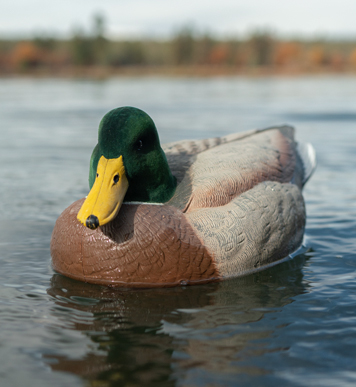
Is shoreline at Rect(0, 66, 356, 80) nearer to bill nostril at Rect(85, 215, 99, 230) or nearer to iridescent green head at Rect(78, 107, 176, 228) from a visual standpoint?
iridescent green head at Rect(78, 107, 176, 228)

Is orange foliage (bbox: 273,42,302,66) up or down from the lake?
up

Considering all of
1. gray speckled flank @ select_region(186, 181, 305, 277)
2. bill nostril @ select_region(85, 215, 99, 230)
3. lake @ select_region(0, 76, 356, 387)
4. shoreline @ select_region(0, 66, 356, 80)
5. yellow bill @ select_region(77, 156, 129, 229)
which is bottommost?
shoreline @ select_region(0, 66, 356, 80)

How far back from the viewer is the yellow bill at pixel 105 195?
4.32 m

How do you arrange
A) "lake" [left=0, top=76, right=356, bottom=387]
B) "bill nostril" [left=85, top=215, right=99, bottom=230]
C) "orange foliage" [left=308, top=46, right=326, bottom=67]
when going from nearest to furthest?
1. "lake" [left=0, top=76, right=356, bottom=387]
2. "bill nostril" [left=85, top=215, right=99, bottom=230]
3. "orange foliage" [left=308, top=46, right=326, bottom=67]

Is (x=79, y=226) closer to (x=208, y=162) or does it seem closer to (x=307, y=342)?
(x=208, y=162)

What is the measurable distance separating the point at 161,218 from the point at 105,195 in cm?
54

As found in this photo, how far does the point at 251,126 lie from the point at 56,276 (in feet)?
34.5

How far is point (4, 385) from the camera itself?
3453mm

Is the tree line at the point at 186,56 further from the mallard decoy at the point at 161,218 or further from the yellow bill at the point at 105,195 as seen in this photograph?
the yellow bill at the point at 105,195

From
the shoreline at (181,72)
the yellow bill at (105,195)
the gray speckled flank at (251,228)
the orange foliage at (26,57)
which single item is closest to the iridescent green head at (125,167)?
the yellow bill at (105,195)

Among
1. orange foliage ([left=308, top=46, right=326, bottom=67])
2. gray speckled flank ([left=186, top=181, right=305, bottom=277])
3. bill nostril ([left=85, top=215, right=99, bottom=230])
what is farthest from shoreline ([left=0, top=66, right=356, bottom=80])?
bill nostril ([left=85, top=215, right=99, bottom=230])

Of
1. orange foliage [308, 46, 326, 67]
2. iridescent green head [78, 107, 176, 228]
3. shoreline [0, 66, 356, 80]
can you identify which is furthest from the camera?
orange foliage [308, 46, 326, 67]

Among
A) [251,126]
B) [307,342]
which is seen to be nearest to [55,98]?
[251,126]

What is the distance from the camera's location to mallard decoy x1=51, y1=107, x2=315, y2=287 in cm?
465
